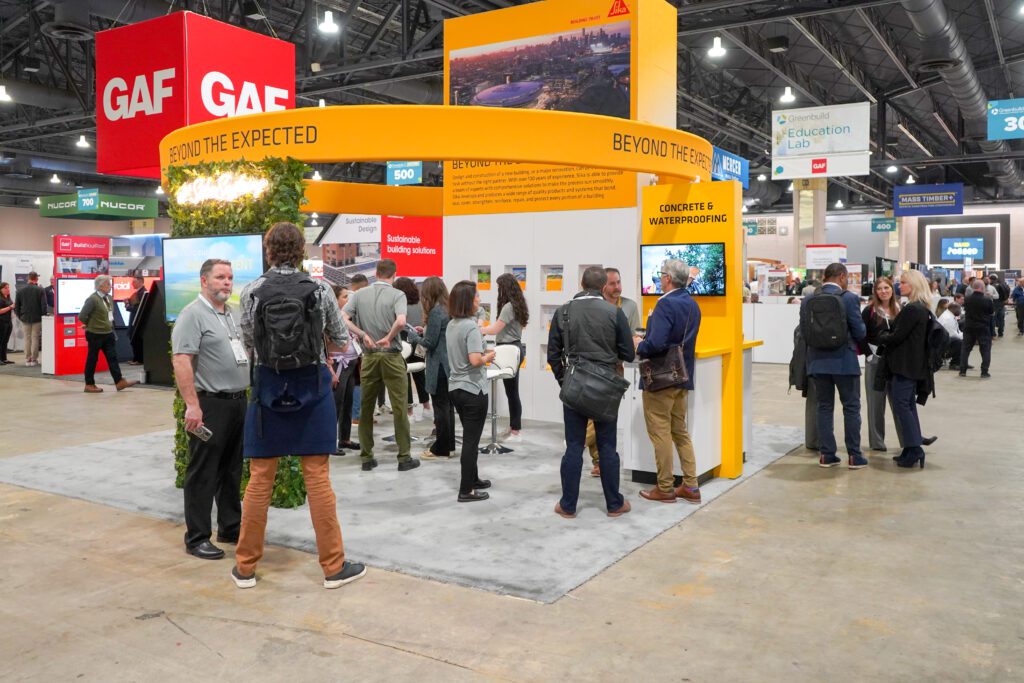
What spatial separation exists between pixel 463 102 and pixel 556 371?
426 cm

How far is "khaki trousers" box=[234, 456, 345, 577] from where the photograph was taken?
335 cm

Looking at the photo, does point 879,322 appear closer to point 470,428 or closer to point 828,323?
point 828,323

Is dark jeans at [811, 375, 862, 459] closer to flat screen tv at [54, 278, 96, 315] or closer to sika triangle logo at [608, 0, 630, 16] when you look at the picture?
sika triangle logo at [608, 0, 630, 16]

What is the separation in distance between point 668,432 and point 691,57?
450 inches

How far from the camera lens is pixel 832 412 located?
223 inches

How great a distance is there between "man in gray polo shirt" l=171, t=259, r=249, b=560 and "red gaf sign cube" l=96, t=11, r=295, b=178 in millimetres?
2362

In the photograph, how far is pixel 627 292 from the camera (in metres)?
7.21

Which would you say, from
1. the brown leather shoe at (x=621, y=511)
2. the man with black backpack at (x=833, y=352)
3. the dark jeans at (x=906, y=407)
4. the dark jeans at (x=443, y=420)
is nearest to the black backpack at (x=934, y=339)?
the dark jeans at (x=906, y=407)

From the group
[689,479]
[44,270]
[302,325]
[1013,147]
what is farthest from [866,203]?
[302,325]

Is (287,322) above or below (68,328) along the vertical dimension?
above

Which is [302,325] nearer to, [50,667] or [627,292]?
[50,667]

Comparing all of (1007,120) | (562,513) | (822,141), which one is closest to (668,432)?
(562,513)

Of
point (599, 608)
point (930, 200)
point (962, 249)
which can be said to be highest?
point (930, 200)

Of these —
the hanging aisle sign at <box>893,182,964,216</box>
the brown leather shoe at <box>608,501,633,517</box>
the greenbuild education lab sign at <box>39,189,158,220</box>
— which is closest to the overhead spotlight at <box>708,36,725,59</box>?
the brown leather shoe at <box>608,501,633,517</box>
